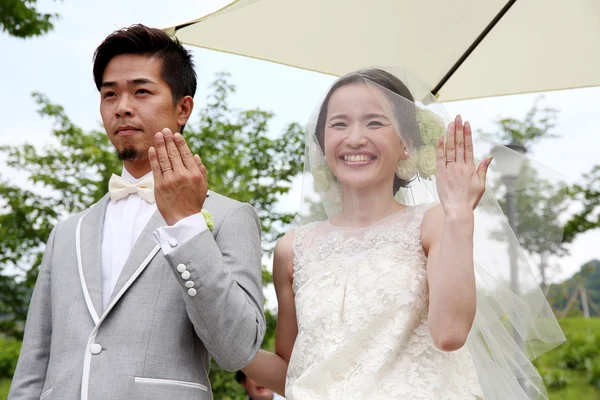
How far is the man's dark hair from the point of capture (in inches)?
118

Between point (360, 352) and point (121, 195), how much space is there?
3.55ft

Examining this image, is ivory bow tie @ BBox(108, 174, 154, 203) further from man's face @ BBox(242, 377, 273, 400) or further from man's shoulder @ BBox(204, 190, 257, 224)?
man's face @ BBox(242, 377, 273, 400)

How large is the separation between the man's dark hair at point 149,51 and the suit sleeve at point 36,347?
778 mm

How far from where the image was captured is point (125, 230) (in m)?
2.86

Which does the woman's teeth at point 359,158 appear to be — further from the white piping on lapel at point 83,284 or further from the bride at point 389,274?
the white piping on lapel at point 83,284

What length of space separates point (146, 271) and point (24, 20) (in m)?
5.61

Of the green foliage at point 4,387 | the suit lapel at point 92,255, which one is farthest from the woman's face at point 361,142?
the green foliage at point 4,387

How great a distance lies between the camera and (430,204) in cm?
294

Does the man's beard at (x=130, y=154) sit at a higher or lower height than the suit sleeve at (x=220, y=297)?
higher

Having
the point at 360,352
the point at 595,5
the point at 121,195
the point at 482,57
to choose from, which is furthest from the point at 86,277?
the point at 595,5

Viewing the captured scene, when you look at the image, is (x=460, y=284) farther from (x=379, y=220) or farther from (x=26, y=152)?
(x=26, y=152)

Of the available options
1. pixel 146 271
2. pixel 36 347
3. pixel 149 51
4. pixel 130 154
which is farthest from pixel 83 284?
pixel 149 51

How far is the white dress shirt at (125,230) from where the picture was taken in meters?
2.41

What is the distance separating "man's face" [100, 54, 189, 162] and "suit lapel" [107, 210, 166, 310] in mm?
338
